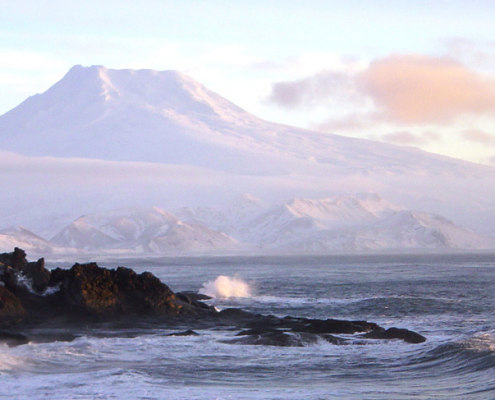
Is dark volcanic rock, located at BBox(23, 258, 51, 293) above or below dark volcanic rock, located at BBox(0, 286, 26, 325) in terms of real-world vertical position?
above

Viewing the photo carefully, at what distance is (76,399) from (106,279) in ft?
65.0

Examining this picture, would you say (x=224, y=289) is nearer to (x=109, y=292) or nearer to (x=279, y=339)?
(x=109, y=292)

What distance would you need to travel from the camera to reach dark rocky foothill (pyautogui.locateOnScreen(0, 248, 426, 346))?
1706 inches

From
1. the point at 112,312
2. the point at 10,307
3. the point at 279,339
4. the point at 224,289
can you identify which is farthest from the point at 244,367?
the point at 224,289

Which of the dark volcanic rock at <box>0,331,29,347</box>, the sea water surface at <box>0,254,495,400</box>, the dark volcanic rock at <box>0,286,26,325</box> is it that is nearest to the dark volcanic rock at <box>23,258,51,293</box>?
the dark volcanic rock at <box>0,286,26,325</box>

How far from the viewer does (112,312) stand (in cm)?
4747

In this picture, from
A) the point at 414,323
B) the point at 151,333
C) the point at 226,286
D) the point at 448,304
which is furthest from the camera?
the point at 226,286

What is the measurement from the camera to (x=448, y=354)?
37344 millimetres

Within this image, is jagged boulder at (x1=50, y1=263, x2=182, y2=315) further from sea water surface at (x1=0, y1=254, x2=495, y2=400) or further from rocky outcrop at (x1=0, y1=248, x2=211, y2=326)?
sea water surface at (x1=0, y1=254, x2=495, y2=400)

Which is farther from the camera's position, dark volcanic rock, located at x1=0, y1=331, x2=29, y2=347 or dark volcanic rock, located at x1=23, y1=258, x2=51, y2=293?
dark volcanic rock, located at x1=23, y1=258, x2=51, y2=293

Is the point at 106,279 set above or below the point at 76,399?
above

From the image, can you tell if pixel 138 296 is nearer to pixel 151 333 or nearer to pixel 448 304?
pixel 151 333

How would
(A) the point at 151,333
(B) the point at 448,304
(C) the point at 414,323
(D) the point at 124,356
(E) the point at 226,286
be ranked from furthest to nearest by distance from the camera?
(E) the point at 226,286, (B) the point at 448,304, (C) the point at 414,323, (A) the point at 151,333, (D) the point at 124,356

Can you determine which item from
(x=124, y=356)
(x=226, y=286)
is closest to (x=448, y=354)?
(x=124, y=356)
